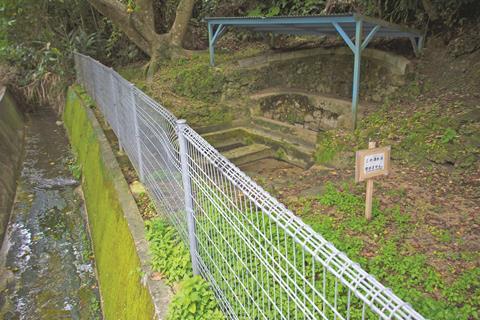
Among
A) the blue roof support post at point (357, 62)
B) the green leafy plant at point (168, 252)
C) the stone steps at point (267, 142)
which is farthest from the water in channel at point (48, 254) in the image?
the blue roof support post at point (357, 62)

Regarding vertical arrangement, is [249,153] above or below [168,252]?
below

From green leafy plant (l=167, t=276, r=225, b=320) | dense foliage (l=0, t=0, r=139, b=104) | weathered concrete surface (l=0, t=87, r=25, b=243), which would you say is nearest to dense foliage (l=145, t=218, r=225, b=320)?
→ green leafy plant (l=167, t=276, r=225, b=320)

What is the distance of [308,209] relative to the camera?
401 centimetres

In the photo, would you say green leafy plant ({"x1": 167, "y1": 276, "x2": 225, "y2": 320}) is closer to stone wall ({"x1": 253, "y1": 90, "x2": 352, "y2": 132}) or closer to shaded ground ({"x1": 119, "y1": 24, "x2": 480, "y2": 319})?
shaded ground ({"x1": 119, "y1": 24, "x2": 480, "y2": 319})

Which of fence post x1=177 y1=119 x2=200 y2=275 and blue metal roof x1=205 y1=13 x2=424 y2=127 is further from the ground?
blue metal roof x1=205 y1=13 x2=424 y2=127

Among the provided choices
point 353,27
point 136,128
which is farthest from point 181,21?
point 136,128

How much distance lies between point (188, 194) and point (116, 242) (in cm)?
176

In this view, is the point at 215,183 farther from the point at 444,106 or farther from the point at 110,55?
the point at 110,55

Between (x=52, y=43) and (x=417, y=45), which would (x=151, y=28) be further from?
(x=417, y=45)

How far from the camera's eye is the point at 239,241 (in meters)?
2.37

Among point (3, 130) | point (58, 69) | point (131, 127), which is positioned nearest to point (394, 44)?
point (131, 127)

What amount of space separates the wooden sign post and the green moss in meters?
2.16

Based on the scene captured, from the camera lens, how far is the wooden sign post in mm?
3471

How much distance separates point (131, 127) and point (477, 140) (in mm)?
4300
